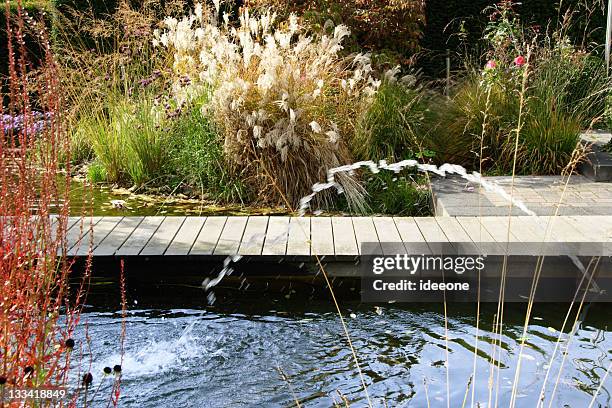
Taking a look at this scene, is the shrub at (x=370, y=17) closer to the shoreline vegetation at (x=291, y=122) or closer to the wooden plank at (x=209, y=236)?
the shoreline vegetation at (x=291, y=122)

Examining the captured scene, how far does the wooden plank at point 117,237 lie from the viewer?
426cm

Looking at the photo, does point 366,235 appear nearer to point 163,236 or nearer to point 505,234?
point 505,234

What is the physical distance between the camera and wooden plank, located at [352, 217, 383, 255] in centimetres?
428

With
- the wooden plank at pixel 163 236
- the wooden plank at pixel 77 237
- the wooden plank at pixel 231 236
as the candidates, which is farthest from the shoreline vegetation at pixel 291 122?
the wooden plank at pixel 77 237

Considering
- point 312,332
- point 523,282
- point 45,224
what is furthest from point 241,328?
point 45,224

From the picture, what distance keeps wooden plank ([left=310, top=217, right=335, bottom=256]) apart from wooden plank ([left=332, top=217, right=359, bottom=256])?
0.03 metres

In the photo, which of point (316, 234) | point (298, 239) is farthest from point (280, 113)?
point (298, 239)

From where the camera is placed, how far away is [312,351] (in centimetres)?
350

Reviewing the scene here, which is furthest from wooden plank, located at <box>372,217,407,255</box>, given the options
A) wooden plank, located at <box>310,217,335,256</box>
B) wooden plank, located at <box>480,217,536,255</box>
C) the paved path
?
wooden plank, located at <box>480,217,536,255</box>

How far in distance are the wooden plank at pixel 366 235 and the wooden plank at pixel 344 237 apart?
25mm

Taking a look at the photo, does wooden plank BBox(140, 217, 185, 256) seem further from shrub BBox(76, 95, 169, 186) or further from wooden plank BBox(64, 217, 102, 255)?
shrub BBox(76, 95, 169, 186)

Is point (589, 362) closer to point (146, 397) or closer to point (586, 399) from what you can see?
point (586, 399)

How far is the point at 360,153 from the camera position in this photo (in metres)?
6.17

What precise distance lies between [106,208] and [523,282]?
3089 mm
